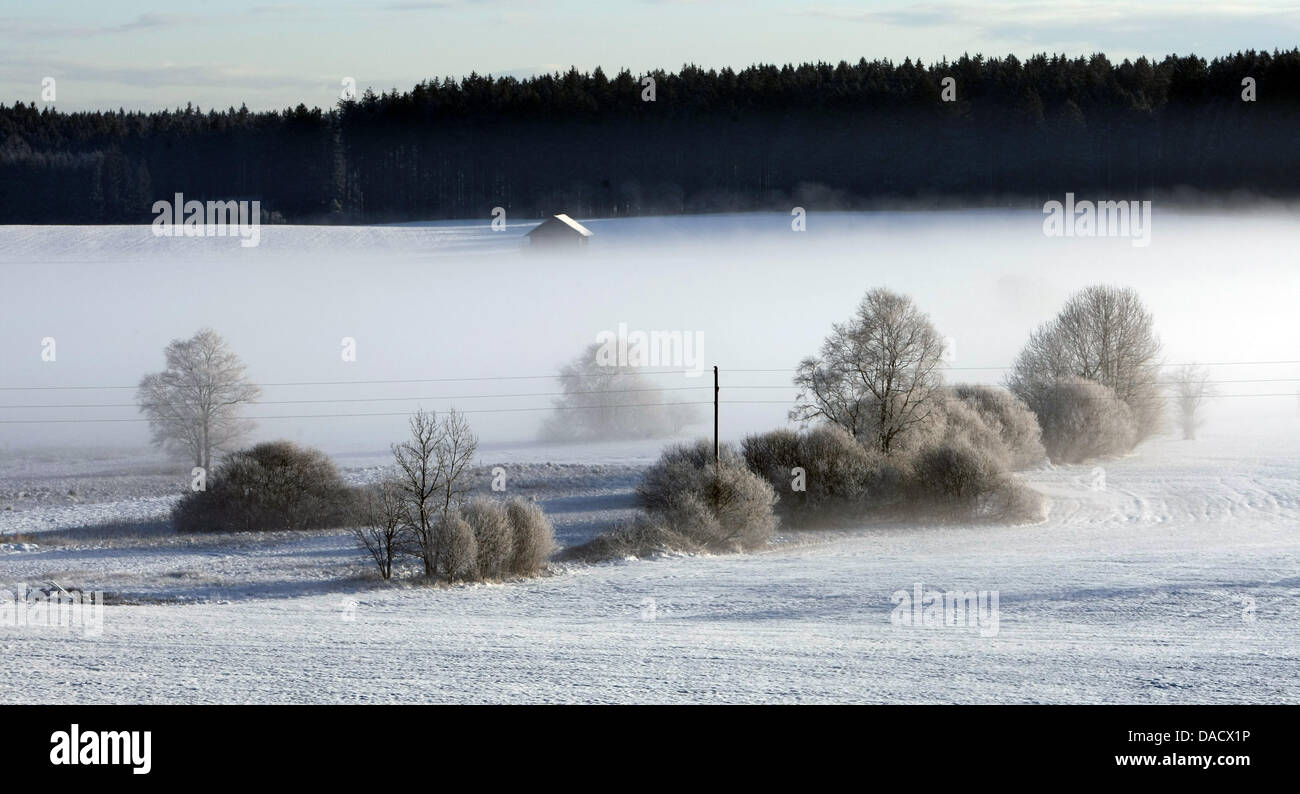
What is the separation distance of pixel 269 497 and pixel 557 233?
46168 mm

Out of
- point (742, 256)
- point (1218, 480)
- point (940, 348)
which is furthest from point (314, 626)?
point (742, 256)

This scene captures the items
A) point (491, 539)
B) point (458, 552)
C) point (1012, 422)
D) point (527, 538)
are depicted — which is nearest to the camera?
point (458, 552)

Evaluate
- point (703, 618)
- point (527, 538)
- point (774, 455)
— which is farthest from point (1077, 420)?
point (703, 618)

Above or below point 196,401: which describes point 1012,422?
below

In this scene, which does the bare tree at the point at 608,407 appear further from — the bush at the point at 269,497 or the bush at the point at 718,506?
the bush at the point at 718,506

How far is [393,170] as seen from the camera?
300 feet

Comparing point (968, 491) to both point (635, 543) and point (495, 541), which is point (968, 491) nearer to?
point (635, 543)

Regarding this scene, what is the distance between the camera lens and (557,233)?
85.1 metres

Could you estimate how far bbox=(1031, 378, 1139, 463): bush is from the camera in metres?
60.5

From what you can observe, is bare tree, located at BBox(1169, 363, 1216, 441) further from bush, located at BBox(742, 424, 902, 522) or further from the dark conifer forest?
bush, located at BBox(742, 424, 902, 522)

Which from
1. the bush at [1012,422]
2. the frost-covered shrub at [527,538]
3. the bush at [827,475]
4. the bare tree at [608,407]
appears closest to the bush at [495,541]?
the frost-covered shrub at [527,538]

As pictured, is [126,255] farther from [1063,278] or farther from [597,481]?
[1063,278]

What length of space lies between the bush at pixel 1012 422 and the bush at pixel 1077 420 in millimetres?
3124
